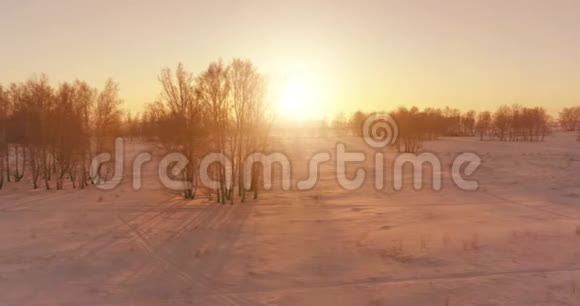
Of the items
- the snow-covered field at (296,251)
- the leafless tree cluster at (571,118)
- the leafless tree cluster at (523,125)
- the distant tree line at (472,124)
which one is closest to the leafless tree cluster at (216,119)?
the snow-covered field at (296,251)

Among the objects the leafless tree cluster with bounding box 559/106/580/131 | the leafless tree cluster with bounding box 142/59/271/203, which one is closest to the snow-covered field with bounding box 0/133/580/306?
the leafless tree cluster with bounding box 142/59/271/203

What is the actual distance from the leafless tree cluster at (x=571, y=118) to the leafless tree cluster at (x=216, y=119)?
511 ft

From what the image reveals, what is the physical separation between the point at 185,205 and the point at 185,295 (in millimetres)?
14132

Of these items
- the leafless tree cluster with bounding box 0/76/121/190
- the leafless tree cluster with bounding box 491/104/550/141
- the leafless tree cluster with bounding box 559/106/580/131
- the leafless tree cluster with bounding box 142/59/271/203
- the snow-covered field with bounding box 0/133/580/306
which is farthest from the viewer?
the leafless tree cluster with bounding box 559/106/580/131

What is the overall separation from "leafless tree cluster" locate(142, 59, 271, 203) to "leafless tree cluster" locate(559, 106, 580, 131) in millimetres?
155704

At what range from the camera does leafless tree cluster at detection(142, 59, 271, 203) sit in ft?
81.7

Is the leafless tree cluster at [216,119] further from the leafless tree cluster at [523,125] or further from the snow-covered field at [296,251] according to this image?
the leafless tree cluster at [523,125]

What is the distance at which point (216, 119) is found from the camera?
24875 mm

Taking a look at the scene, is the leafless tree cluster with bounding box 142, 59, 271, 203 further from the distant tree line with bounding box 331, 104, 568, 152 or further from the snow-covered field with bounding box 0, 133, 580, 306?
the distant tree line with bounding box 331, 104, 568, 152

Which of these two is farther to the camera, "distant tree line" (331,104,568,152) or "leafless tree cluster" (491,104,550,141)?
"leafless tree cluster" (491,104,550,141)

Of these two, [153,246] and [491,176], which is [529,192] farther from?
[153,246]

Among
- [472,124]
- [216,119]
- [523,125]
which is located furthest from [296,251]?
[472,124]

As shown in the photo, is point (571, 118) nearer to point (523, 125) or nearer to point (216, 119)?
point (523, 125)

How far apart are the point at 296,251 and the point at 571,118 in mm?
171378
